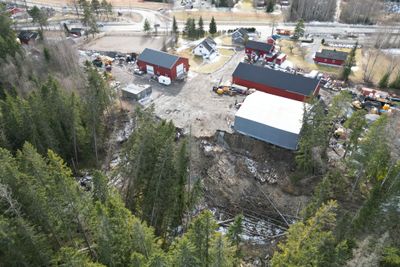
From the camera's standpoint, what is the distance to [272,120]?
40469 millimetres

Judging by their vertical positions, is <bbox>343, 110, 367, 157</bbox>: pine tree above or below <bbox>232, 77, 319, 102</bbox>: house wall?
above

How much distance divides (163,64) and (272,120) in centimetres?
2393

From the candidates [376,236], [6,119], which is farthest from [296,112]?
[6,119]

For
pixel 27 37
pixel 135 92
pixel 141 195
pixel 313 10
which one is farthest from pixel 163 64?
pixel 313 10

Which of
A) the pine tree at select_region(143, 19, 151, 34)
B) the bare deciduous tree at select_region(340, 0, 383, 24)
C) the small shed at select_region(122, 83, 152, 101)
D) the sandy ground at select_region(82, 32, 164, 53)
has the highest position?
the bare deciduous tree at select_region(340, 0, 383, 24)

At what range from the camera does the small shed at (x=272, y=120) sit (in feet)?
128

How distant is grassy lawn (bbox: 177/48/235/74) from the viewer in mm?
58909

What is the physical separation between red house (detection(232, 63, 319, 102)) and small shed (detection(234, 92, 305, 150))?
5222 mm

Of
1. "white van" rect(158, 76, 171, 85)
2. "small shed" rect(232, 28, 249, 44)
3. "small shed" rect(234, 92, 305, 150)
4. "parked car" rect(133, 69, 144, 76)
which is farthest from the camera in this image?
"small shed" rect(232, 28, 249, 44)

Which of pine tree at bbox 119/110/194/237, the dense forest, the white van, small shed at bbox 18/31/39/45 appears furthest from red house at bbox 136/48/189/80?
small shed at bbox 18/31/39/45

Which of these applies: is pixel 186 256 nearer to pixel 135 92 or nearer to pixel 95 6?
pixel 135 92

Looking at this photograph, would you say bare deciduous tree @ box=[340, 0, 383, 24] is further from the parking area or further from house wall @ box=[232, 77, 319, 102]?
house wall @ box=[232, 77, 319, 102]

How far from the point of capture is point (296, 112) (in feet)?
137

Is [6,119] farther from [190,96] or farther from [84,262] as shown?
[190,96]
